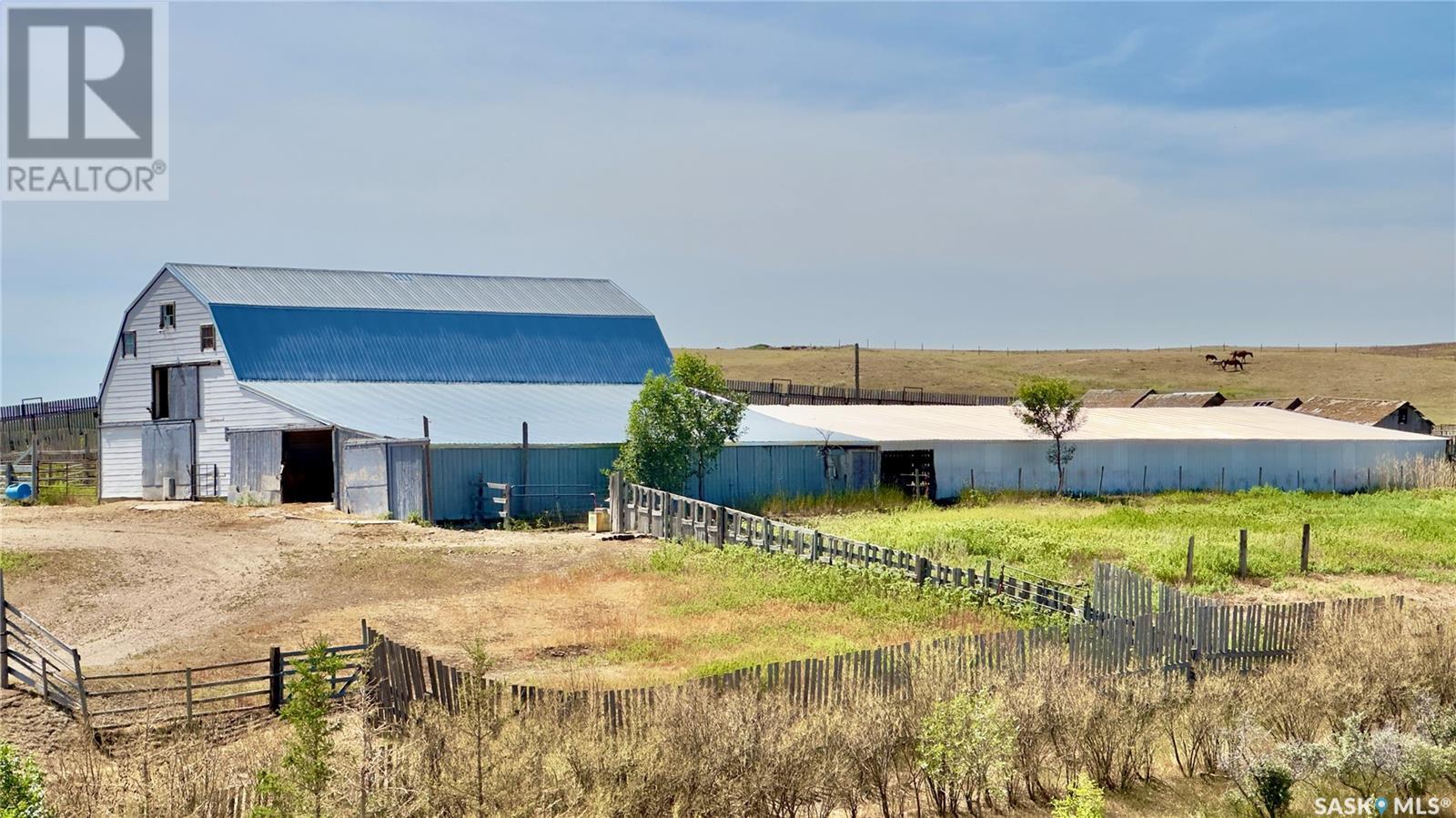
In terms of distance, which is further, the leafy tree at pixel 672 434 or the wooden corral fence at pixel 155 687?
the leafy tree at pixel 672 434

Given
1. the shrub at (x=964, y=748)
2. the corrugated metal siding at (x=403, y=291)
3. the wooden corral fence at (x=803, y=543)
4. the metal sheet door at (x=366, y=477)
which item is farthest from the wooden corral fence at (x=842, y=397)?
the shrub at (x=964, y=748)

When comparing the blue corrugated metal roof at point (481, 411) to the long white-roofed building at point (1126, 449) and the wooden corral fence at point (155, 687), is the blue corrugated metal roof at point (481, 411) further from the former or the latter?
the wooden corral fence at point (155, 687)

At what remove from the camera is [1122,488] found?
179 feet

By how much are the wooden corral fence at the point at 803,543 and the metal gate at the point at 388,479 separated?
5.57 m

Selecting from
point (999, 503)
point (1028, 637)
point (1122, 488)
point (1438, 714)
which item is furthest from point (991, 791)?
point (1122, 488)

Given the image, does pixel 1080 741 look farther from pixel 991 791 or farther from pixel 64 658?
pixel 64 658

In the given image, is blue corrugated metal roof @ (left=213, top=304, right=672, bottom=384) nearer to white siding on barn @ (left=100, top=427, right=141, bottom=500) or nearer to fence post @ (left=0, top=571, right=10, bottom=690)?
white siding on barn @ (left=100, top=427, right=141, bottom=500)

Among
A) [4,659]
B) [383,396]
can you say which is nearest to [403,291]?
[383,396]

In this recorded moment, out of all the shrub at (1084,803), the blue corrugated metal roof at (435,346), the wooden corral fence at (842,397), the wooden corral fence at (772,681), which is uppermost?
the blue corrugated metal roof at (435,346)

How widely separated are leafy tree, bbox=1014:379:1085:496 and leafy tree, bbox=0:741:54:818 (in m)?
43.7

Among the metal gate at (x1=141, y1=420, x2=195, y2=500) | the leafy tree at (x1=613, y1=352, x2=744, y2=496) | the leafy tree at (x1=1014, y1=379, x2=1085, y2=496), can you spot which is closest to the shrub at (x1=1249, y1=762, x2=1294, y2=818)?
the leafy tree at (x1=613, y1=352, x2=744, y2=496)

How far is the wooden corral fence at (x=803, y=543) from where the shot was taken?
23356 millimetres

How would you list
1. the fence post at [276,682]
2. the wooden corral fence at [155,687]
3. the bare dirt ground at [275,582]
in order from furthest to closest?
the bare dirt ground at [275,582], the fence post at [276,682], the wooden corral fence at [155,687]

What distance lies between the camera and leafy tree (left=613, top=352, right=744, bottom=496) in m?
41.1
